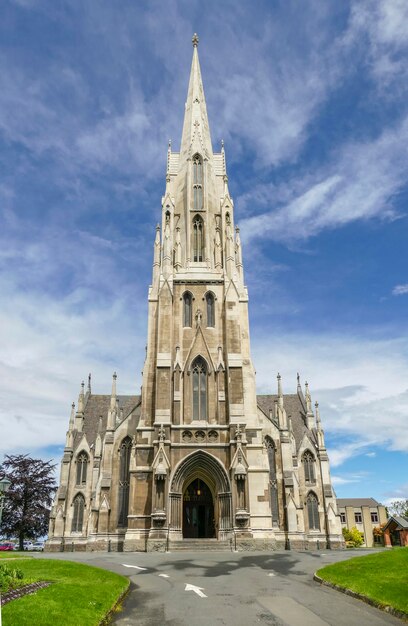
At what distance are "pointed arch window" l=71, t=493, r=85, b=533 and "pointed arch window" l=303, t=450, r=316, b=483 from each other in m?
19.0

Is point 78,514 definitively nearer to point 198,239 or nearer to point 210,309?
point 210,309

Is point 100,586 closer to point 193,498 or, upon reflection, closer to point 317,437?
point 193,498

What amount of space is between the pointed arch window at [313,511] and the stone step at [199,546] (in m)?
13.1

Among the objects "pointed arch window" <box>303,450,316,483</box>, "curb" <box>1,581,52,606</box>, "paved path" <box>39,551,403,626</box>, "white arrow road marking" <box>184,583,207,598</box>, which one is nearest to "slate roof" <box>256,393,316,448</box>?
"pointed arch window" <box>303,450,316,483</box>

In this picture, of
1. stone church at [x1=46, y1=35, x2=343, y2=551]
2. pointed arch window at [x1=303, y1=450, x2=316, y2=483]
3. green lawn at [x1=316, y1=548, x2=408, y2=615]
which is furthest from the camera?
pointed arch window at [x1=303, y1=450, x2=316, y2=483]

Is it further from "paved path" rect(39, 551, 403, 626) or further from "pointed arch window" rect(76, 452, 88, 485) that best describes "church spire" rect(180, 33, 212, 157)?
"paved path" rect(39, 551, 403, 626)

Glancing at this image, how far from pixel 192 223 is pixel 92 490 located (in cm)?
2400

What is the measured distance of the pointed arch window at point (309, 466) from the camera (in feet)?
135

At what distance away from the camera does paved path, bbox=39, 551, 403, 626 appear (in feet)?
30.9

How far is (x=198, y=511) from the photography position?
112ft

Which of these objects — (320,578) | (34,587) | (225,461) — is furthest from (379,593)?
(225,461)

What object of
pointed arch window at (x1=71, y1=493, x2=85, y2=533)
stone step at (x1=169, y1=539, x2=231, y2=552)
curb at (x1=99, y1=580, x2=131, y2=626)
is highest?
pointed arch window at (x1=71, y1=493, x2=85, y2=533)

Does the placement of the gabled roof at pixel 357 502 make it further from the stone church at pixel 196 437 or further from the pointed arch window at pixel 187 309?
the pointed arch window at pixel 187 309

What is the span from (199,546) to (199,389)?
34.3 ft
